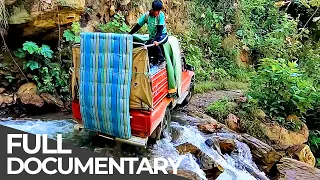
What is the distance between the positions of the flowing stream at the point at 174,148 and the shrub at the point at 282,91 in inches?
92.2

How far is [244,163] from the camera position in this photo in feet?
24.0

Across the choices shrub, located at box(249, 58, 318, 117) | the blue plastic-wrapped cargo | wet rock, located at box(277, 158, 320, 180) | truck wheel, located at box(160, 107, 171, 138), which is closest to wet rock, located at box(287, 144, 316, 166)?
wet rock, located at box(277, 158, 320, 180)

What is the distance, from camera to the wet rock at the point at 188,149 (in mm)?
6730

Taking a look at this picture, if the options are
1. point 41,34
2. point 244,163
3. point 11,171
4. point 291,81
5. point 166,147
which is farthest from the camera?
point 291,81

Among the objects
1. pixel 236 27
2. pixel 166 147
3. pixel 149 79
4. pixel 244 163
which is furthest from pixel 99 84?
pixel 236 27

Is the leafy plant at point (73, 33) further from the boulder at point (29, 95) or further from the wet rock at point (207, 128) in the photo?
the wet rock at point (207, 128)

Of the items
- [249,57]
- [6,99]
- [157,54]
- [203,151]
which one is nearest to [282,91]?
[203,151]

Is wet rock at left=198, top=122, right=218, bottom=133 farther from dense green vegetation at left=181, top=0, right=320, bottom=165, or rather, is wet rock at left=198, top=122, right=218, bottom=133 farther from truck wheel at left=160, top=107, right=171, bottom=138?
dense green vegetation at left=181, top=0, right=320, bottom=165

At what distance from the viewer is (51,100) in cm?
824

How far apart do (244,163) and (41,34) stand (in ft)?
16.3

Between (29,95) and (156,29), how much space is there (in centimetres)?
305

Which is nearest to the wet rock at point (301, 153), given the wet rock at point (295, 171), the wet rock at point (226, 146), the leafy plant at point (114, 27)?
the wet rock at point (295, 171)

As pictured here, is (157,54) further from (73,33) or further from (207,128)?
(73,33)

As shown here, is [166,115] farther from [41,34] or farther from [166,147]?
[41,34]
